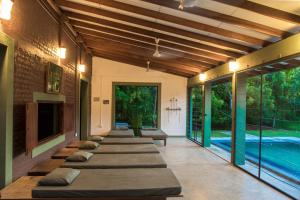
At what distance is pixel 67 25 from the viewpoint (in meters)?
6.45

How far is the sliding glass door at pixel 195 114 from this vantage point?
10384 mm

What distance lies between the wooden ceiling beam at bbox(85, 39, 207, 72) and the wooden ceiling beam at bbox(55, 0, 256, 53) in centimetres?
264

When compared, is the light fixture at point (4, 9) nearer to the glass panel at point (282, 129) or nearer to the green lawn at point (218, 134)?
the glass panel at point (282, 129)

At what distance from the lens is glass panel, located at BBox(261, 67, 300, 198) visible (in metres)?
5.46

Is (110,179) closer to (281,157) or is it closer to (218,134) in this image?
(281,157)

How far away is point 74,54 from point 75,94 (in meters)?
1.05

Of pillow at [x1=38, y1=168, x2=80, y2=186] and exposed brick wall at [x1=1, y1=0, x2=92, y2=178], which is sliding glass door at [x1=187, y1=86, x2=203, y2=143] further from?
pillow at [x1=38, y1=168, x2=80, y2=186]

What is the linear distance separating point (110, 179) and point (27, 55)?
2082 mm

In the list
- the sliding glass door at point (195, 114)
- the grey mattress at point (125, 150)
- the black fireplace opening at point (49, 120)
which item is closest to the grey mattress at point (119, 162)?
the grey mattress at point (125, 150)

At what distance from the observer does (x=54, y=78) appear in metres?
5.20

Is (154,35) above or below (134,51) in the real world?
below

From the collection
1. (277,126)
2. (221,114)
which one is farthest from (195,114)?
(277,126)

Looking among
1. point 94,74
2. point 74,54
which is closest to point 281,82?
point 74,54

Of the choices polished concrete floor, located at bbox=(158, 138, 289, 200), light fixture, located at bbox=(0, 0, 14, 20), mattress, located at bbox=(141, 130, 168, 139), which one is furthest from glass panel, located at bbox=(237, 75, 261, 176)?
light fixture, located at bbox=(0, 0, 14, 20)
